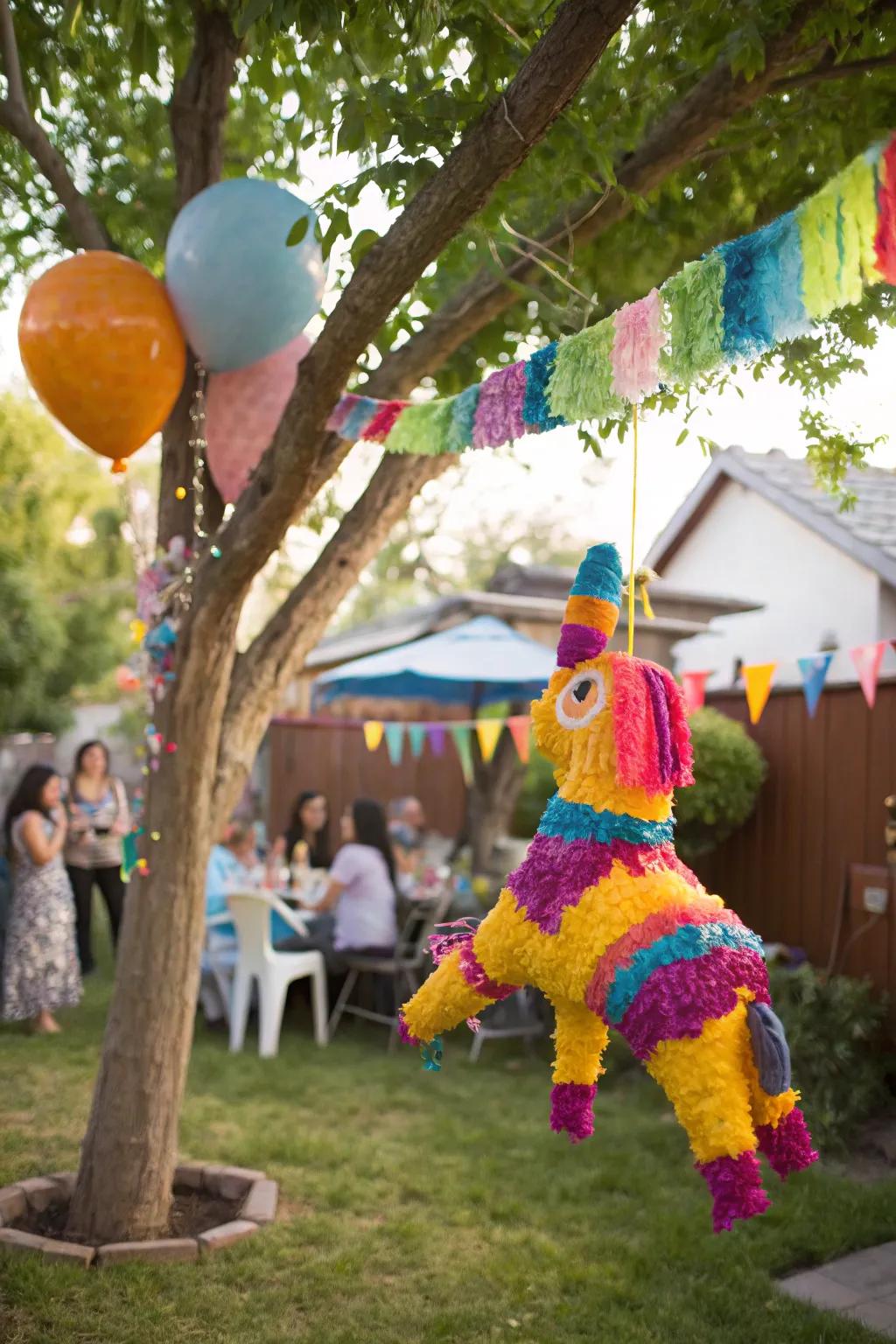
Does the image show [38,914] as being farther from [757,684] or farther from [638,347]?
[638,347]

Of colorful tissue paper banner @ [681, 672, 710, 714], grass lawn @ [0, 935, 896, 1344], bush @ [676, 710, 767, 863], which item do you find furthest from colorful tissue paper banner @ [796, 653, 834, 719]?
grass lawn @ [0, 935, 896, 1344]

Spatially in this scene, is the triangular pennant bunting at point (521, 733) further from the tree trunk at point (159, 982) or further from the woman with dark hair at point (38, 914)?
the tree trunk at point (159, 982)

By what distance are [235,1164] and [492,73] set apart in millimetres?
3377

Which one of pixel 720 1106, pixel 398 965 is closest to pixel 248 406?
pixel 720 1106

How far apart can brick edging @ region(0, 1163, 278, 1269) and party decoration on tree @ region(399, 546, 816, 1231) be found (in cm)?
134

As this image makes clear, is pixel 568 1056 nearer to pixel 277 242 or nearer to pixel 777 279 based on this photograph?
pixel 777 279

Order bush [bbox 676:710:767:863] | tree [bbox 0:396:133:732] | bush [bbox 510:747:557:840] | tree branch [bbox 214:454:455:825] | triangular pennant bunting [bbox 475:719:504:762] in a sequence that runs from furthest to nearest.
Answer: tree [bbox 0:396:133:732]
bush [bbox 510:747:557:840]
triangular pennant bunting [bbox 475:719:504:762]
bush [bbox 676:710:767:863]
tree branch [bbox 214:454:455:825]

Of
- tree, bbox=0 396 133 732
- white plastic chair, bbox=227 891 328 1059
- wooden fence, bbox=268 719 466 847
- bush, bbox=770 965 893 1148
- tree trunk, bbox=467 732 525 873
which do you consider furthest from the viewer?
tree, bbox=0 396 133 732

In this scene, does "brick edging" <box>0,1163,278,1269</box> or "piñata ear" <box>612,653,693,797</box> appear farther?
"brick edging" <box>0,1163,278,1269</box>

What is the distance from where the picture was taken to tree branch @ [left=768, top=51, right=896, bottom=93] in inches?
96.1

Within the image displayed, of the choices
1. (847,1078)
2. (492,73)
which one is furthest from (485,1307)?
(492,73)

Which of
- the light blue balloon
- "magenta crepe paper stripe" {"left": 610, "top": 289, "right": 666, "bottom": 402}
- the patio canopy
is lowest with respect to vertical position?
the patio canopy

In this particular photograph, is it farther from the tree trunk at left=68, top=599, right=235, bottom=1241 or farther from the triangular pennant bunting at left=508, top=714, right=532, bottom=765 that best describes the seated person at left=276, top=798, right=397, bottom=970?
the tree trunk at left=68, top=599, right=235, bottom=1241

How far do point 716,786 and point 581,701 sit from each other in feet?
9.90
